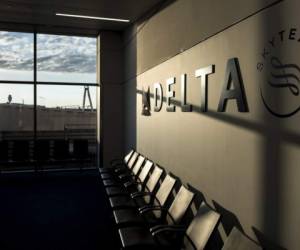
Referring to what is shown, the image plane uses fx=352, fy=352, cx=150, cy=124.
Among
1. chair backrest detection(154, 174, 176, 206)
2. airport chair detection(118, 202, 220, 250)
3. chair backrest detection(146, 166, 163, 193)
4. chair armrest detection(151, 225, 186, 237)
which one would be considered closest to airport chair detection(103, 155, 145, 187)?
chair backrest detection(146, 166, 163, 193)

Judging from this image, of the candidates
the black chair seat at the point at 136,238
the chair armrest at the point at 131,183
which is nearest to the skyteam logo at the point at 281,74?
the black chair seat at the point at 136,238

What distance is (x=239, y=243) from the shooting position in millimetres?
2361

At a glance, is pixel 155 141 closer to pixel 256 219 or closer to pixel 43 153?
pixel 256 219

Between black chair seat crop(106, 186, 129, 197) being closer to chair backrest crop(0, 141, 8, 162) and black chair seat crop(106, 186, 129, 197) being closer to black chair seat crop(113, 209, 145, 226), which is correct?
black chair seat crop(113, 209, 145, 226)

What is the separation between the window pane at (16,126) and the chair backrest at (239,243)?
6970mm

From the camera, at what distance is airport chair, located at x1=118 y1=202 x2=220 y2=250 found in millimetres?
2848

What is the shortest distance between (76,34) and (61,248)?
5.76 m

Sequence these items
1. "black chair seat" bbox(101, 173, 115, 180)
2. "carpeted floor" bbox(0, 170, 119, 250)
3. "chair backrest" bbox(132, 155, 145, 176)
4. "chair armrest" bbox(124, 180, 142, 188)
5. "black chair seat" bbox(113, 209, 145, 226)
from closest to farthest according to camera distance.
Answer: "black chair seat" bbox(113, 209, 145, 226) → "carpeted floor" bbox(0, 170, 119, 250) → "chair armrest" bbox(124, 180, 142, 188) → "chair backrest" bbox(132, 155, 145, 176) → "black chair seat" bbox(101, 173, 115, 180)

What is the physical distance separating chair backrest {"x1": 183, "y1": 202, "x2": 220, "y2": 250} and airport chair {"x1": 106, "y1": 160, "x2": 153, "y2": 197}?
1920mm

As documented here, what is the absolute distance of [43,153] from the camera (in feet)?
28.2

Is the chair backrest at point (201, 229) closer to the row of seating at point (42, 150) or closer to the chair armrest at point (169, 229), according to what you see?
the chair armrest at point (169, 229)

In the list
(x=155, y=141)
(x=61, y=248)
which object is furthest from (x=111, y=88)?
(x=61, y=248)

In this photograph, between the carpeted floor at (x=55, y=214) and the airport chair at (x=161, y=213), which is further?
the carpeted floor at (x=55, y=214)

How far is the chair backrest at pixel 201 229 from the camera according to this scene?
110 inches
